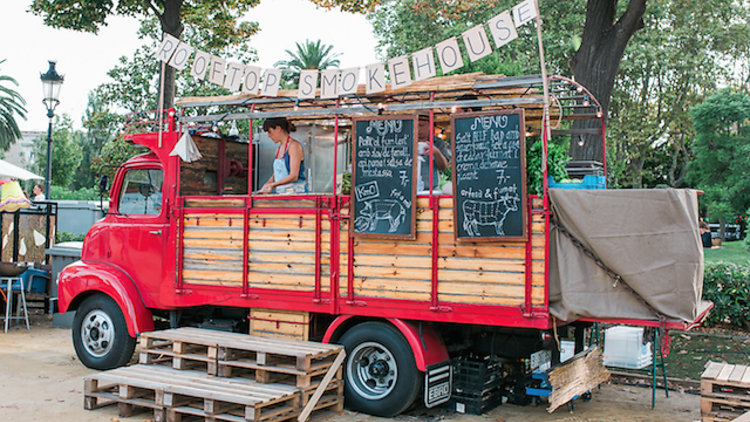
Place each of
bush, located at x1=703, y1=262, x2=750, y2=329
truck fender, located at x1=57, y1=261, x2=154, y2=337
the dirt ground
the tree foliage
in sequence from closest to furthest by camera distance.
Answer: the dirt ground < truck fender, located at x1=57, y1=261, x2=154, y2=337 < bush, located at x1=703, y1=262, x2=750, y2=329 < the tree foliage

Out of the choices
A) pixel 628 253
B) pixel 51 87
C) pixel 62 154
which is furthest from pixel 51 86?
pixel 62 154

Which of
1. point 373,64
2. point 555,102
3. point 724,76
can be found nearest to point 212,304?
point 373,64

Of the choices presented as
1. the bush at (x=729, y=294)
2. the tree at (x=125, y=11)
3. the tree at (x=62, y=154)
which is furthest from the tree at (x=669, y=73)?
the tree at (x=62, y=154)

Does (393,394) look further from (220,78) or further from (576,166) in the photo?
(220,78)

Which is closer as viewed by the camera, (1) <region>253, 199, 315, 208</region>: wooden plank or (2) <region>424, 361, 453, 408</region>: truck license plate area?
(2) <region>424, 361, 453, 408</region>: truck license plate area

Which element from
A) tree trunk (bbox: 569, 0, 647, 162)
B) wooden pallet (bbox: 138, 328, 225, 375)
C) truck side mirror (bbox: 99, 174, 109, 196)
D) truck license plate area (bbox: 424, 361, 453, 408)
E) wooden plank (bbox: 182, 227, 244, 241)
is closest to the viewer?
truck license plate area (bbox: 424, 361, 453, 408)

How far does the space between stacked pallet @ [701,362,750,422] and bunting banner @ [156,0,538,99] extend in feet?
11.3

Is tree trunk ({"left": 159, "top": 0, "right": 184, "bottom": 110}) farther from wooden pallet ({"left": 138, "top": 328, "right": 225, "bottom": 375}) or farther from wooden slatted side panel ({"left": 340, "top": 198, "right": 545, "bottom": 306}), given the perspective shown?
wooden slatted side panel ({"left": 340, "top": 198, "right": 545, "bottom": 306})

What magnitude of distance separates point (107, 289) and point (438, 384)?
4317 millimetres

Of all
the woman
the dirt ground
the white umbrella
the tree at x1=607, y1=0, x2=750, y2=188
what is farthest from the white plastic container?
the tree at x1=607, y1=0, x2=750, y2=188

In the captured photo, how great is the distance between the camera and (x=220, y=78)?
7066 mm

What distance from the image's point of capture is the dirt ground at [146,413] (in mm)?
6215

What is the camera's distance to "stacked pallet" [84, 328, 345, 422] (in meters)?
5.77

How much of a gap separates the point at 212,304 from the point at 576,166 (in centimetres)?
445
